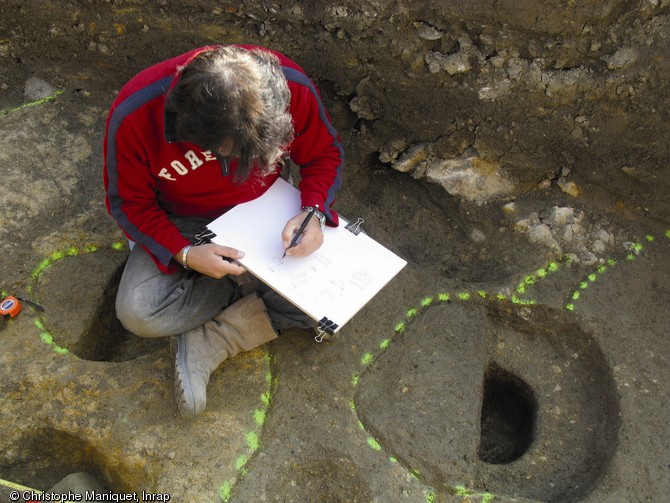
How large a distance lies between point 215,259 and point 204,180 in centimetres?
31

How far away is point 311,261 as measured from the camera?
234 cm

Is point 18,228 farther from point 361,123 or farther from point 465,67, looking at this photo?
point 465,67

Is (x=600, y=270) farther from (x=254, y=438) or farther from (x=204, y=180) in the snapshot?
(x=204, y=180)

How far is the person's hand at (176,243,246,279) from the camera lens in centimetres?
225

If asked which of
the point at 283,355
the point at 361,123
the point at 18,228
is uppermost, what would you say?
the point at 361,123

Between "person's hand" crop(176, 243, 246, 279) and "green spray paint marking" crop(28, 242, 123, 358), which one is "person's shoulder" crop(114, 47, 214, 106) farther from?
"green spray paint marking" crop(28, 242, 123, 358)

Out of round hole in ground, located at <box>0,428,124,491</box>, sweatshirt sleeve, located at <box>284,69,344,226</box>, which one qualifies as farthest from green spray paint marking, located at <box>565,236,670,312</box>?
round hole in ground, located at <box>0,428,124,491</box>

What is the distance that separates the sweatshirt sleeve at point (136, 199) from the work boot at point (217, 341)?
29 cm

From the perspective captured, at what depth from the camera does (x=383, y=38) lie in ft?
9.42


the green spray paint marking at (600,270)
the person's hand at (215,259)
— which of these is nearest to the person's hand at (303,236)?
the person's hand at (215,259)

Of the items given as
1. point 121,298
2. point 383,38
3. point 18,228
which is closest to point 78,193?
point 18,228

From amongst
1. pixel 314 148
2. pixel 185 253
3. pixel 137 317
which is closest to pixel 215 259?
pixel 185 253

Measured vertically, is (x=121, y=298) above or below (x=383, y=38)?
below

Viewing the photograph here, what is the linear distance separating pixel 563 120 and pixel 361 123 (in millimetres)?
971
